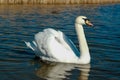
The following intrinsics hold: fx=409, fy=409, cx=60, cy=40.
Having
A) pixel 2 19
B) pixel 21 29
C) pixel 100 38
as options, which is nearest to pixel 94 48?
pixel 100 38

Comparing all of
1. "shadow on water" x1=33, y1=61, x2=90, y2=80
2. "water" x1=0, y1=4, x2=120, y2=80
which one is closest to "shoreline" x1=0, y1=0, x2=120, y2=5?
"water" x1=0, y1=4, x2=120, y2=80

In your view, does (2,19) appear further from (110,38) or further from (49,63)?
(49,63)

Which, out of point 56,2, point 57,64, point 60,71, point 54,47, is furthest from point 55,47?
point 56,2

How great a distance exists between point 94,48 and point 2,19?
992cm

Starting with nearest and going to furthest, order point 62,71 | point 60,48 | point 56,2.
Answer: point 62,71
point 60,48
point 56,2

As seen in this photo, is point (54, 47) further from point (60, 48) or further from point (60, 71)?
point (60, 71)

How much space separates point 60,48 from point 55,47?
0.14m

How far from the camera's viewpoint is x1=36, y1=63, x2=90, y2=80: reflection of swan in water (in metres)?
10.1

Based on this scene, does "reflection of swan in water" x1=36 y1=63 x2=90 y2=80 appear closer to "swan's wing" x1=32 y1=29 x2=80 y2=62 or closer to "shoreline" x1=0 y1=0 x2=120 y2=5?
"swan's wing" x1=32 y1=29 x2=80 y2=62

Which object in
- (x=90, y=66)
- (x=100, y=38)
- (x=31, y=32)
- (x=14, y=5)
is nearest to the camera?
(x=90, y=66)

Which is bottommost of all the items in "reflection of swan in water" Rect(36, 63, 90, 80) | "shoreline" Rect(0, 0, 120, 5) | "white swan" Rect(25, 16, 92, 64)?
"shoreline" Rect(0, 0, 120, 5)

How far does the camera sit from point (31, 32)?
17.2 m

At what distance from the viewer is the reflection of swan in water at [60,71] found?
10.1 metres

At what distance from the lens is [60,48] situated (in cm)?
1130
